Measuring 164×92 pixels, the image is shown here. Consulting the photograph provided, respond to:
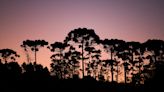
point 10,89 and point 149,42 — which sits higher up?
point 149,42

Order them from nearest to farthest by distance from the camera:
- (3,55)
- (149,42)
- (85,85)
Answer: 1. (85,85)
2. (149,42)
3. (3,55)

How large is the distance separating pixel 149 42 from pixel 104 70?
23856 mm

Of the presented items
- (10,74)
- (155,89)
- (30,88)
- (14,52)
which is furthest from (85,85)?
(14,52)

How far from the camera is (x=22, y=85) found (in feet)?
138

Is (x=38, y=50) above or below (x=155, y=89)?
above

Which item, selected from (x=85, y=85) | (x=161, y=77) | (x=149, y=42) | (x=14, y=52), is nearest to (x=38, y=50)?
(x=14, y=52)

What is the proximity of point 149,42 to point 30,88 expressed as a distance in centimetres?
3760

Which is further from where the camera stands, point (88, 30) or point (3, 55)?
point (3, 55)

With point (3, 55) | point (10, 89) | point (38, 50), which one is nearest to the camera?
point (10, 89)

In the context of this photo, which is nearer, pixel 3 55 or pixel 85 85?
pixel 85 85

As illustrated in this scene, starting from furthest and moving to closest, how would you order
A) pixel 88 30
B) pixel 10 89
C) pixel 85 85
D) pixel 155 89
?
pixel 88 30 → pixel 85 85 → pixel 10 89 → pixel 155 89

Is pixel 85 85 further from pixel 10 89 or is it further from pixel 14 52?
pixel 14 52

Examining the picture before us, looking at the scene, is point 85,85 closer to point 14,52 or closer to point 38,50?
point 38,50

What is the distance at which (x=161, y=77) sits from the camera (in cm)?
2950
